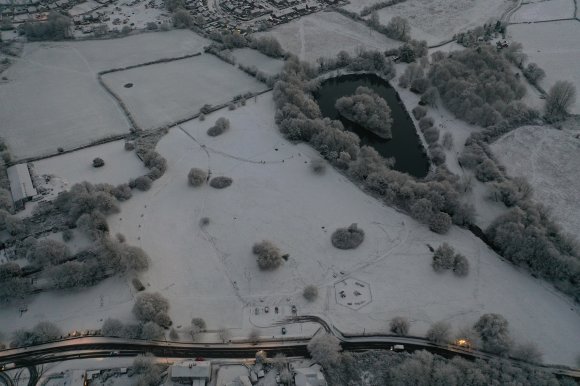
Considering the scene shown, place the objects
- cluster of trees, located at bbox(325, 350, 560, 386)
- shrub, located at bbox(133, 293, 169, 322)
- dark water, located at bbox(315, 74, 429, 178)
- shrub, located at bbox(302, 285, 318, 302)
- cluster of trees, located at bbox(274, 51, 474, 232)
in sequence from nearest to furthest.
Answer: cluster of trees, located at bbox(325, 350, 560, 386), shrub, located at bbox(133, 293, 169, 322), shrub, located at bbox(302, 285, 318, 302), cluster of trees, located at bbox(274, 51, 474, 232), dark water, located at bbox(315, 74, 429, 178)

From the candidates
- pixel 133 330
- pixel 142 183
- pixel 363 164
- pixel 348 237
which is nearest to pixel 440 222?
pixel 348 237

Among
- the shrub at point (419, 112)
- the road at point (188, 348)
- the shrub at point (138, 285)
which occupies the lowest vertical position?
the road at point (188, 348)

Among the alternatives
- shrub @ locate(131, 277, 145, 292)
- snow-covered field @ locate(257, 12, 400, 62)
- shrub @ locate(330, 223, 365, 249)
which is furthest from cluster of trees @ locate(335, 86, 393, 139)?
shrub @ locate(131, 277, 145, 292)

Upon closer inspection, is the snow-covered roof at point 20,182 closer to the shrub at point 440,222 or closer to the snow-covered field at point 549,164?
the shrub at point 440,222

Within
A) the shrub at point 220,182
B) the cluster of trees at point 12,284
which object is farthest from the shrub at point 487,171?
the cluster of trees at point 12,284

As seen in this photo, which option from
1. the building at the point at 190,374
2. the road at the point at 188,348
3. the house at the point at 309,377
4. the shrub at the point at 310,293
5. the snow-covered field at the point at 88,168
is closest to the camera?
the house at the point at 309,377

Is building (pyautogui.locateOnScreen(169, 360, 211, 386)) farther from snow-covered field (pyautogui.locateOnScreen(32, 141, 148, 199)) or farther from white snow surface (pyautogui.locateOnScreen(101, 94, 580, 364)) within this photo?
snow-covered field (pyautogui.locateOnScreen(32, 141, 148, 199))

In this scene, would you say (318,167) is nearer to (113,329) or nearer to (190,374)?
(190,374)
